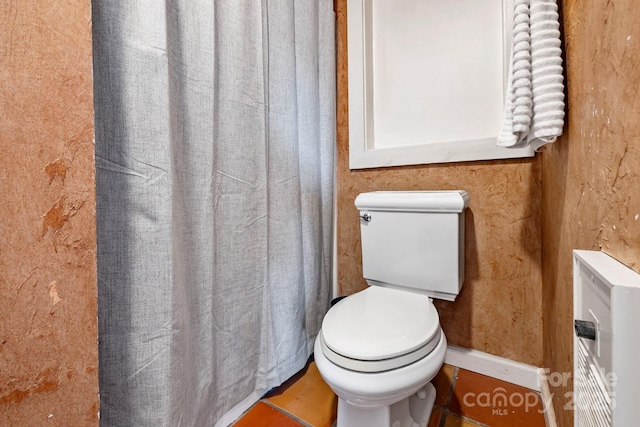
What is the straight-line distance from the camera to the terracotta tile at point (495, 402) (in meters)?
0.94

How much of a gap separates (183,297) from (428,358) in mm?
689

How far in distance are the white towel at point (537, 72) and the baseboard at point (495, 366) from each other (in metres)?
0.91

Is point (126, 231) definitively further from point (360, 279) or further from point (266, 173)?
point (360, 279)

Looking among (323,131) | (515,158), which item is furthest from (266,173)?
(515,158)

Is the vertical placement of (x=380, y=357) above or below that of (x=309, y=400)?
above

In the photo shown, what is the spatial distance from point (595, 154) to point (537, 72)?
27cm

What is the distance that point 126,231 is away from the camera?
0.67 meters

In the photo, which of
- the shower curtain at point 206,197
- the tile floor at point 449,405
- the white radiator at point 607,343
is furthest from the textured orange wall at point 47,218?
the white radiator at point 607,343

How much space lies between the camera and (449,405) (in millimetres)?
1011

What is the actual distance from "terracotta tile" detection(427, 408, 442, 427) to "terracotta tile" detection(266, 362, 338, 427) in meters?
0.33

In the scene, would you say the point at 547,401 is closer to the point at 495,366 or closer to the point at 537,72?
the point at 495,366

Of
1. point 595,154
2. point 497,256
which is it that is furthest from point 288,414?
point 595,154

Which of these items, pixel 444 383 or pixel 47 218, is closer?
pixel 47 218

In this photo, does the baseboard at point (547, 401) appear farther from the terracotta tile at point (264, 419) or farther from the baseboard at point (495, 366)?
the terracotta tile at point (264, 419)
